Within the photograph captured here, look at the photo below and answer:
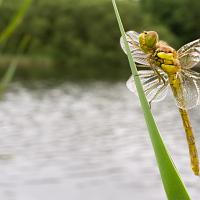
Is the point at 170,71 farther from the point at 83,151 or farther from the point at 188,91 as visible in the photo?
the point at 83,151

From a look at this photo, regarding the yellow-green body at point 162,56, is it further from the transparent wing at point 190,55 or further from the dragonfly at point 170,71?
the transparent wing at point 190,55

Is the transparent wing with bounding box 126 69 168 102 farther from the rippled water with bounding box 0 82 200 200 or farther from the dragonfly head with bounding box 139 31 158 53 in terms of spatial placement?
the rippled water with bounding box 0 82 200 200

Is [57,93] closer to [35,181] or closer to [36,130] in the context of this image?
[36,130]

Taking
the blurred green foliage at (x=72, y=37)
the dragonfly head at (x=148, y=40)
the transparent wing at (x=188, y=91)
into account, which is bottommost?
the transparent wing at (x=188, y=91)

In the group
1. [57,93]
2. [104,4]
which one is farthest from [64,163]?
[104,4]

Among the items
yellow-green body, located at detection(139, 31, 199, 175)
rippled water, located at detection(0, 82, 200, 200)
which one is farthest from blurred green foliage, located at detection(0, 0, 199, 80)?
yellow-green body, located at detection(139, 31, 199, 175)

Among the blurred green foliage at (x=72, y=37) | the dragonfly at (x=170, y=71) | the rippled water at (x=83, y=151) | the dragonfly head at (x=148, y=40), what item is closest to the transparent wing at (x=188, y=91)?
the dragonfly at (x=170, y=71)
